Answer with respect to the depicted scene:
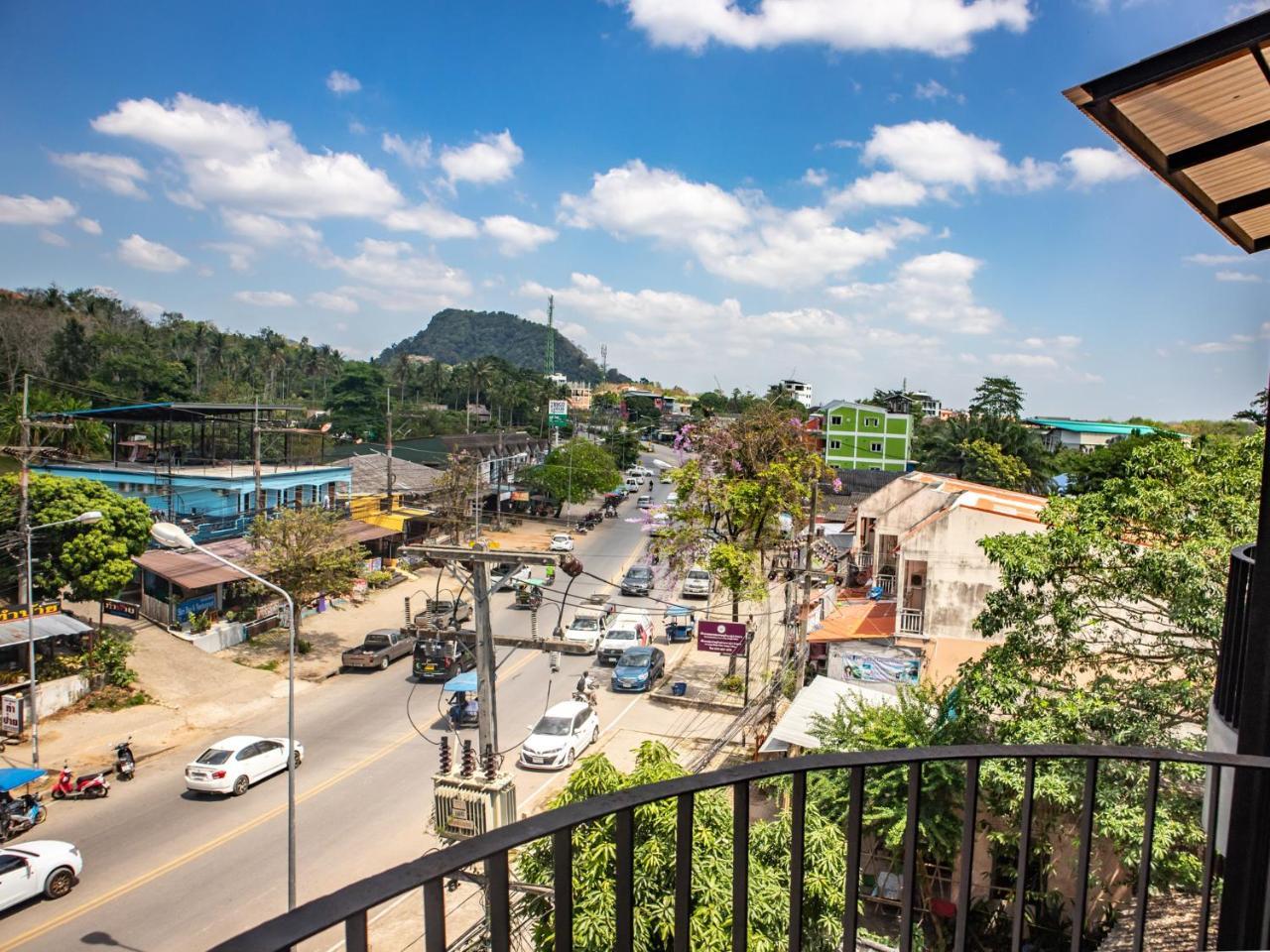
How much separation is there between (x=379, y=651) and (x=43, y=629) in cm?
802

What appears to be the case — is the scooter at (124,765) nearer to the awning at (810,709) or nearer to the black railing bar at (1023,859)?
the awning at (810,709)

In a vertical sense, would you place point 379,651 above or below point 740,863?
below

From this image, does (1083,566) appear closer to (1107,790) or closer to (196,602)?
(1107,790)

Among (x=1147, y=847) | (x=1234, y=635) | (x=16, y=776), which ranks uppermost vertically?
(x=1234, y=635)

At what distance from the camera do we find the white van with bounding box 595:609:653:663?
25.5 meters

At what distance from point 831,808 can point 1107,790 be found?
3.45 meters

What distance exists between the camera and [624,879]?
1591 millimetres

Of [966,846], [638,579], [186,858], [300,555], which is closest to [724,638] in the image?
[186,858]

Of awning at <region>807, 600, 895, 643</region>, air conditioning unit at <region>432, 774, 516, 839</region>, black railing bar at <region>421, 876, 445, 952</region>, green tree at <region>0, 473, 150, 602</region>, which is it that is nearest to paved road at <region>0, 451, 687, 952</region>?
air conditioning unit at <region>432, 774, 516, 839</region>

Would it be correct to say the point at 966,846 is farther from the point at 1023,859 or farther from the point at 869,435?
the point at 869,435

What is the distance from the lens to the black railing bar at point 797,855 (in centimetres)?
181

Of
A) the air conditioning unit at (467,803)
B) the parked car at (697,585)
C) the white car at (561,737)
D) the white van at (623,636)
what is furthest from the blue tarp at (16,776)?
the parked car at (697,585)

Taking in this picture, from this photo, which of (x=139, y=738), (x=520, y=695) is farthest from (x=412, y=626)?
(x=139, y=738)

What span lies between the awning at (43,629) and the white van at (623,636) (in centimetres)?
1318
